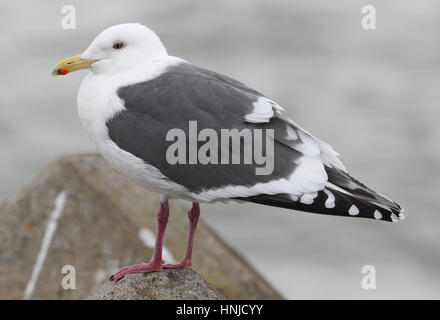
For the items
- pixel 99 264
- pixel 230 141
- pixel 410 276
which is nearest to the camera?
pixel 230 141

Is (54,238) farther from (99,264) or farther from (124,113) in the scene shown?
(124,113)

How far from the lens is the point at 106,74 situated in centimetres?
562

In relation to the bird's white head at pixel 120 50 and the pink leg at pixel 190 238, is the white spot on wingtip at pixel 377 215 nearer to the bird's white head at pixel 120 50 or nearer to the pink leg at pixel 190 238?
the pink leg at pixel 190 238

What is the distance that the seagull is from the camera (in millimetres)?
5246

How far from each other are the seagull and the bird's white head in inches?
2.0

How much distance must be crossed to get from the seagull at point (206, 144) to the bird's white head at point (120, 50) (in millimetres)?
51

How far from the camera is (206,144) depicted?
209 inches

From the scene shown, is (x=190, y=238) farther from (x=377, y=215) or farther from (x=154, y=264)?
(x=377, y=215)

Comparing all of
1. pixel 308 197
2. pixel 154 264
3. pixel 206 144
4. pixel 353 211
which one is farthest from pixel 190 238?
pixel 353 211

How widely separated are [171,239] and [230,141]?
2250 mm

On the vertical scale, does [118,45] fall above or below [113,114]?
above

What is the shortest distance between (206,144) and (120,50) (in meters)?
0.90

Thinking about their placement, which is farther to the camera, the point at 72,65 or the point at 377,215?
the point at 72,65
